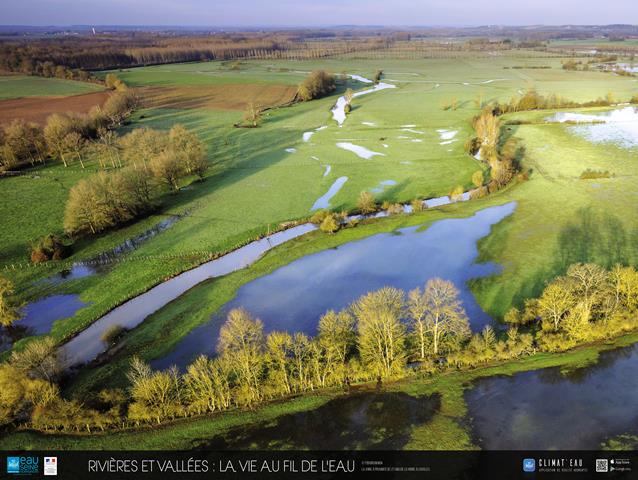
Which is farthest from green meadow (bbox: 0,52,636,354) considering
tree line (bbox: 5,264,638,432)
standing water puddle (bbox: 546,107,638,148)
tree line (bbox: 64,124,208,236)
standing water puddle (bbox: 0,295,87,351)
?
tree line (bbox: 5,264,638,432)

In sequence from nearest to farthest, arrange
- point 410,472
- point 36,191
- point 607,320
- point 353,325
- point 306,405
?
1. point 410,472
2. point 306,405
3. point 607,320
4. point 353,325
5. point 36,191

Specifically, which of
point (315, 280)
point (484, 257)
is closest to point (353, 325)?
point (315, 280)

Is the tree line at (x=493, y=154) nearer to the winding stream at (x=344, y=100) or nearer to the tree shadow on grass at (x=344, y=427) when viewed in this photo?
the winding stream at (x=344, y=100)

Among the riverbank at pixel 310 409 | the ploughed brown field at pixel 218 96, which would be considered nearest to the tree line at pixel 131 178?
the riverbank at pixel 310 409

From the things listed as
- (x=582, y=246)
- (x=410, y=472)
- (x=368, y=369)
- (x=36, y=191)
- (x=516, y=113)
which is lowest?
(x=410, y=472)

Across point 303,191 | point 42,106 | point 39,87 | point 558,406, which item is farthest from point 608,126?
point 39,87

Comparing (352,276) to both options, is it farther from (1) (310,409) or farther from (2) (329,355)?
(1) (310,409)

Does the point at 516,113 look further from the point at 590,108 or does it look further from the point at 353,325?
the point at 353,325
